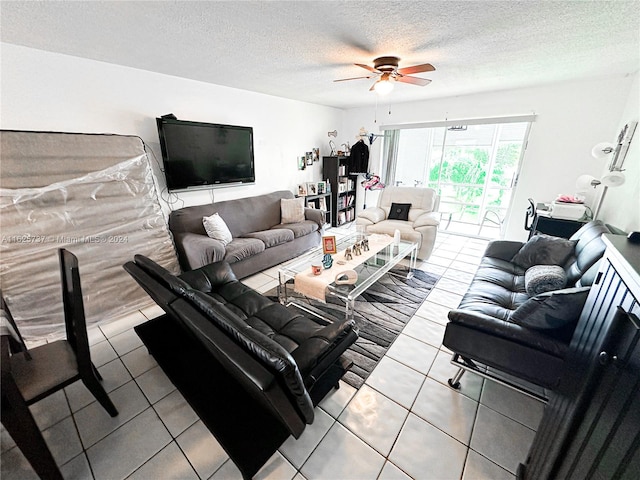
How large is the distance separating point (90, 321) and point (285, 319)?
1.92m

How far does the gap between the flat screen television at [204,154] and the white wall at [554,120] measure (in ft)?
10.9

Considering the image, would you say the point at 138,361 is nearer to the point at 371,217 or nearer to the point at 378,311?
the point at 378,311

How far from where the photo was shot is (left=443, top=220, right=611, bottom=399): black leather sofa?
1.34 metres

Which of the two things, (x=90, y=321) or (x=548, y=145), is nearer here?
(x=90, y=321)

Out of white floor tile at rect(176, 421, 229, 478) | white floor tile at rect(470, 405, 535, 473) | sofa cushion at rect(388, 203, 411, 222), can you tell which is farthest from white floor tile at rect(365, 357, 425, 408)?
sofa cushion at rect(388, 203, 411, 222)

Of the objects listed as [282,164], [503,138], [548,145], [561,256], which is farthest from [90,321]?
[503,138]

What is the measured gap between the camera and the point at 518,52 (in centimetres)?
222

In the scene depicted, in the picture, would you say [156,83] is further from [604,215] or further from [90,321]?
[604,215]

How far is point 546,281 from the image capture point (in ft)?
6.13

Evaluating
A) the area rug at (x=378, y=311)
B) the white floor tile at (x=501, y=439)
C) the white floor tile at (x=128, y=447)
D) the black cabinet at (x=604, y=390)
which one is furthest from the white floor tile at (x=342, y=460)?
the white floor tile at (x=128, y=447)

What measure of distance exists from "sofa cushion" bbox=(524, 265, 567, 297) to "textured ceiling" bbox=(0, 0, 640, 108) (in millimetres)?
1681

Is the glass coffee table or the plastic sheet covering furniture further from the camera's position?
the glass coffee table

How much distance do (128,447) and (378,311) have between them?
200 centimetres

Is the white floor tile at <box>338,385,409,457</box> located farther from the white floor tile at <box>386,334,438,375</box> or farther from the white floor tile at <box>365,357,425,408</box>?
the white floor tile at <box>386,334,438,375</box>
